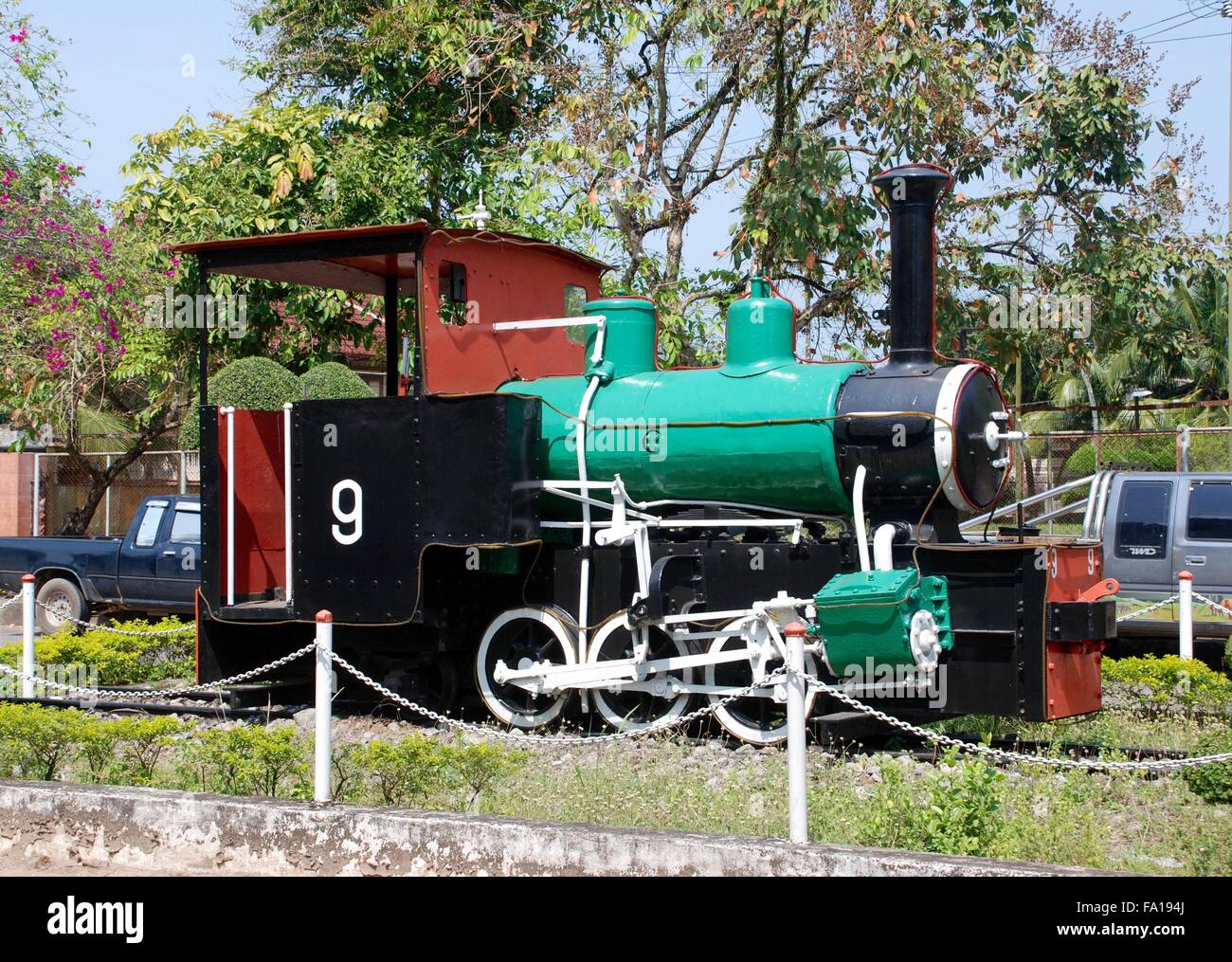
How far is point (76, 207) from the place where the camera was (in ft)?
64.9

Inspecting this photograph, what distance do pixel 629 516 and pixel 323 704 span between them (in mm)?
2863

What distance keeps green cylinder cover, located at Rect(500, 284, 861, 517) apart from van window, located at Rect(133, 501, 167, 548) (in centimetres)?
797

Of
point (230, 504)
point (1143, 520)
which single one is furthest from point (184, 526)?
point (1143, 520)

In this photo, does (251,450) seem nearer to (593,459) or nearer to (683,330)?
(593,459)

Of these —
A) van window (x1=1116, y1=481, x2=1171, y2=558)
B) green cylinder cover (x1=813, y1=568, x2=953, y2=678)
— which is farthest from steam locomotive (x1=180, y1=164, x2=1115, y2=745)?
van window (x1=1116, y1=481, x2=1171, y2=558)

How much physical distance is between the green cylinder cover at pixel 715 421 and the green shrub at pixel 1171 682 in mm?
2718

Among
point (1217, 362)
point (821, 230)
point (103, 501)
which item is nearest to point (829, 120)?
point (821, 230)

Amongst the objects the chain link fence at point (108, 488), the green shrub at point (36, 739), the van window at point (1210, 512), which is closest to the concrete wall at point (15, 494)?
the chain link fence at point (108, 488)

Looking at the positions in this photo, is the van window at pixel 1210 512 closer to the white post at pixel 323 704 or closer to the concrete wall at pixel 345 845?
the concrete wall at pixel 345 845

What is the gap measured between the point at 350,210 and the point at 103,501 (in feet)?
36.3

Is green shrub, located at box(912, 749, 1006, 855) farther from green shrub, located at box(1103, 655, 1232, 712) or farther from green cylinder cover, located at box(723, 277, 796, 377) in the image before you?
green shrub, located at box(1103, 655, 1232, 712)

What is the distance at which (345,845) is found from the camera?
5949 mm

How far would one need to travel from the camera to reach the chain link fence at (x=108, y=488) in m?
22.5

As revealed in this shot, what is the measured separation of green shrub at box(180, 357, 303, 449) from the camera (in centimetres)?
1565
